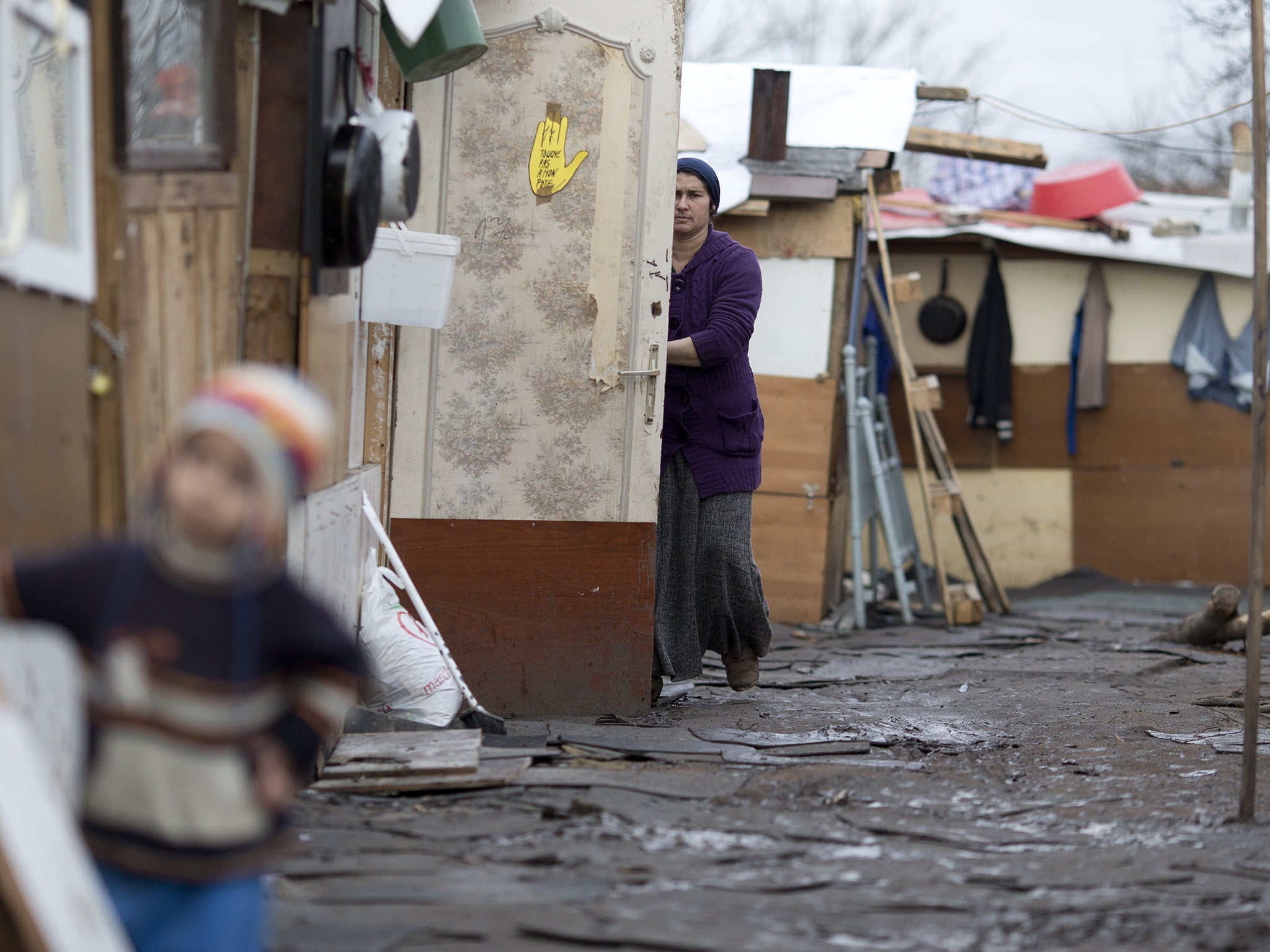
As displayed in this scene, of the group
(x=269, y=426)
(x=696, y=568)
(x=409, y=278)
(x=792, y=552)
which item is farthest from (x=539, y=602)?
(x=792, y=552)

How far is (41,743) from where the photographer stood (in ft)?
8.55

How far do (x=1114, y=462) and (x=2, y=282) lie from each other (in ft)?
37.5

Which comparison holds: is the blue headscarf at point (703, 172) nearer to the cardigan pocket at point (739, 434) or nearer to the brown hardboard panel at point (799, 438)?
the cardigan pocket at point (739, 434)

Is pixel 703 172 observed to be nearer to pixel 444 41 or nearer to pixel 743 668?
pixel 444 41

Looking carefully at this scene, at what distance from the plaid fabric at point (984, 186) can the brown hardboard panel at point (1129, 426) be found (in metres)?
1.48

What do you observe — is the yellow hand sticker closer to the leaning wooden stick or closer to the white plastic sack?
the leaning wooden stick

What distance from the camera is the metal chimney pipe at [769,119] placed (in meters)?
9.66

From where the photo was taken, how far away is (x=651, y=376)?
564cm

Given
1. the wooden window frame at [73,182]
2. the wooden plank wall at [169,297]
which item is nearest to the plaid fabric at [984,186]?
the wooden plank wall at [169,297]

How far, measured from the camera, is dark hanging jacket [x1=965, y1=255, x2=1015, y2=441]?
12.4m

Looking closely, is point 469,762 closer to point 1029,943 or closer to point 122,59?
point 1029,943

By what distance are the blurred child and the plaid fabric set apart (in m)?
11.2

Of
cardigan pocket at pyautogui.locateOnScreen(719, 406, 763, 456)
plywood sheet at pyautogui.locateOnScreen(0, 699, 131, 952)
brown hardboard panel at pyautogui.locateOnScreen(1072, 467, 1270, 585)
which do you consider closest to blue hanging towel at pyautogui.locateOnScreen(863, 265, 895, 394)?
brown hardboard panel at pyautogui.locateOnScreen(1072, 467, 1270, 585)

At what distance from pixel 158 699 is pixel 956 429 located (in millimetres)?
11247
